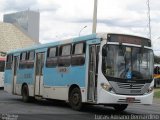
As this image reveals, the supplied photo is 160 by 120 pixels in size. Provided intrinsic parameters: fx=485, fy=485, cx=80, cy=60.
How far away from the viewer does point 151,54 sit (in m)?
18.7

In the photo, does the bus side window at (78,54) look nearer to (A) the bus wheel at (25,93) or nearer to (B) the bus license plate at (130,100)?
(B) the bus license plate at (130,100)

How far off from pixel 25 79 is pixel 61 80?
499cm

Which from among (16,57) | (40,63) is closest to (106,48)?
(40,63)

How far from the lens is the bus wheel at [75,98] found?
19.4m

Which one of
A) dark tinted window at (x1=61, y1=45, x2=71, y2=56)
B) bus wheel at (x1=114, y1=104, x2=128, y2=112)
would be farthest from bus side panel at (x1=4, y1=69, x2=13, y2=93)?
bus wheel at (x1=114, y1=104, x2=128, y2=112)

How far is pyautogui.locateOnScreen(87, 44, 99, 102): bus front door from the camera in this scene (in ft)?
59.8

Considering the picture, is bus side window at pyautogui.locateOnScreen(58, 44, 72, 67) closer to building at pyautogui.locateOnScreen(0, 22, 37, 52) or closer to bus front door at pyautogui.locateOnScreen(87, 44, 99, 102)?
bus front door at pyautogui.locateOnScreen(87, 44, 99, 102)

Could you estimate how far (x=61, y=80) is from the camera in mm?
21328

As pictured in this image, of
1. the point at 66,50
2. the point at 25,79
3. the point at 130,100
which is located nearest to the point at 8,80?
the point at 25,79

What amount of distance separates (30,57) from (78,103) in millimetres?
6782

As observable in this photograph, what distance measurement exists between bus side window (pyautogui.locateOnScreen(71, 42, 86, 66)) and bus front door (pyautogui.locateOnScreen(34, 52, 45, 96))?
12.5 ft

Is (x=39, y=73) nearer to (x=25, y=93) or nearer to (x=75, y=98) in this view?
(x=25, y=93)

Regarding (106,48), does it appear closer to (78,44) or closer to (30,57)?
(78,44)

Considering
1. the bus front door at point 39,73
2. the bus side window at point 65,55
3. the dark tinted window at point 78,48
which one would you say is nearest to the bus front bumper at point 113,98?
the dark tinted window at point 78,48
